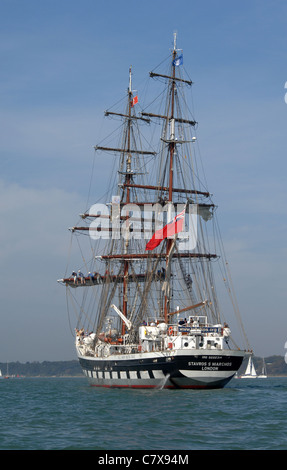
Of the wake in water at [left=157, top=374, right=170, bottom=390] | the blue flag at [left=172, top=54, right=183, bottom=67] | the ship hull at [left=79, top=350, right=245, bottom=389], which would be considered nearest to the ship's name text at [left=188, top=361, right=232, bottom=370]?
the ship hull at [left=79, top=350, right=245, bottom=389]

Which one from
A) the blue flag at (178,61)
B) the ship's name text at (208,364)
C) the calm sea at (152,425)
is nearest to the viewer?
the calm sea at (152,425)

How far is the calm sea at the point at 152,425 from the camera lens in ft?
97.1

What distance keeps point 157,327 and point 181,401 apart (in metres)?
18.1

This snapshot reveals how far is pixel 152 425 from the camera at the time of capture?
116 feet

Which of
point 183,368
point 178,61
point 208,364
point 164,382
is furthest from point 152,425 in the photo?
point 178,61

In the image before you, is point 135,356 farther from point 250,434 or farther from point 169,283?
point 250,434

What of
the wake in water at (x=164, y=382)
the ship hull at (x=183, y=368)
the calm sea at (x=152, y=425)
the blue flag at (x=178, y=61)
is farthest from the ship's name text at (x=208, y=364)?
the blue flag at (x=178, y=61)

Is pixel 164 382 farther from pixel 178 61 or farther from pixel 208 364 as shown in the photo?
pixel 178 61

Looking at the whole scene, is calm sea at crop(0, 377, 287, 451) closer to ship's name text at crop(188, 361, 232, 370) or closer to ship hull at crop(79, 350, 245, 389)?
ship's name text at crop(188, 361, 232, 370)

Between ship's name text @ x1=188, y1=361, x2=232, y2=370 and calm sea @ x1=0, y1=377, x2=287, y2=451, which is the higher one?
ship's name text @ x1=188, y1=361, x2=232, y2=370

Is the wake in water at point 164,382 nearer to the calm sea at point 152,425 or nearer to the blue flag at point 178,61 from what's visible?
the calm sea at point 152,425

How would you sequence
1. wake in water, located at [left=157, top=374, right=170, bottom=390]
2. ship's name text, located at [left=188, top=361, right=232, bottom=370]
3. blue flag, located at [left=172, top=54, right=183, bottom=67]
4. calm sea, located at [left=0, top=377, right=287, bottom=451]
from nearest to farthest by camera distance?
calm sea, located at [left=0, top=377, right=287, bottom=451] → ship's name text, located at [left=188, top=361, right=232, bottom=370] → wake in water, located at [left=157, top=374, right=170, bottom=390] → blue flag, located at [left=172, top=54, right=183, bottom=67]

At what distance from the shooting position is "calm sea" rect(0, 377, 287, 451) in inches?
1165
